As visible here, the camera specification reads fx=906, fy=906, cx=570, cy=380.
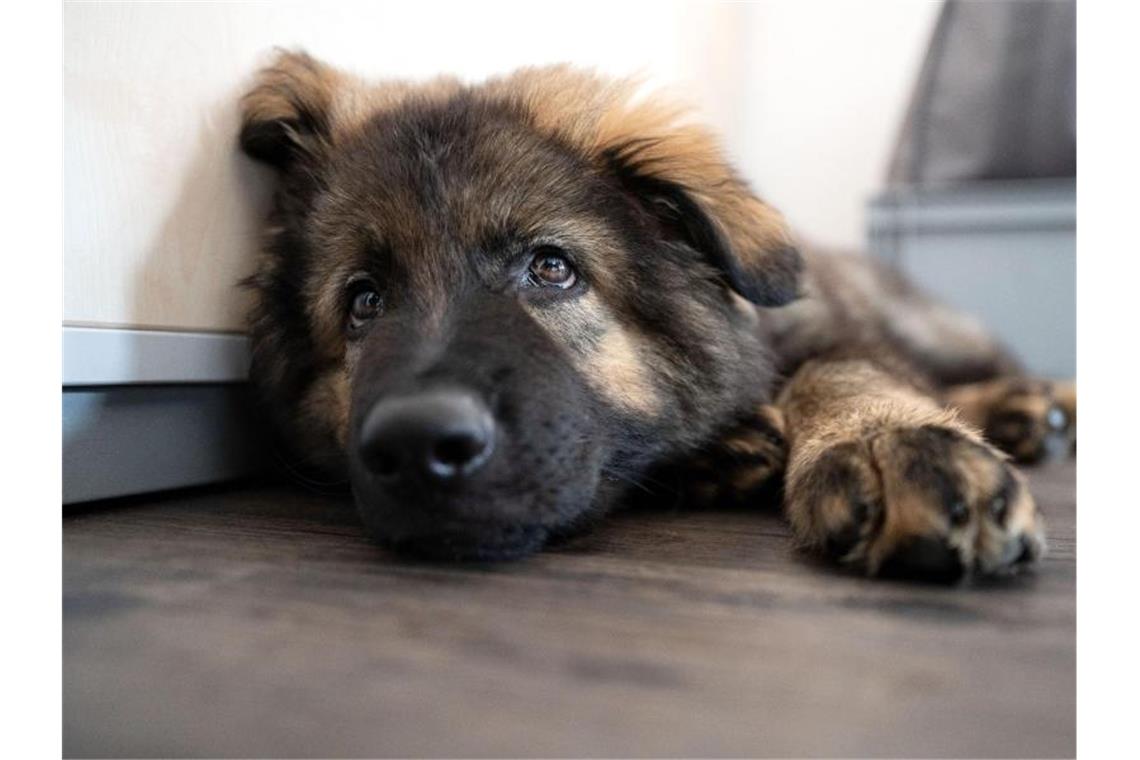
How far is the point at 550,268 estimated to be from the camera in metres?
1.65

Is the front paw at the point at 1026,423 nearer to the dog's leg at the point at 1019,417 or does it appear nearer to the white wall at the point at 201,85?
the dog's leg at the point at 1019,417

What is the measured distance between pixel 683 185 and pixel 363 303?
25.9 inches

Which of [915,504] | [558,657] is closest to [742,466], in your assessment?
[915,504]

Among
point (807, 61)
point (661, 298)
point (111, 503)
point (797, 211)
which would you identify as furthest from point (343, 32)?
point (797, 211)

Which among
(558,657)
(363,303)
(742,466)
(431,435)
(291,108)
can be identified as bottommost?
(558,657)

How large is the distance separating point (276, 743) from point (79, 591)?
53 centimetres

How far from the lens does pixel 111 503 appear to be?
1.76 metres

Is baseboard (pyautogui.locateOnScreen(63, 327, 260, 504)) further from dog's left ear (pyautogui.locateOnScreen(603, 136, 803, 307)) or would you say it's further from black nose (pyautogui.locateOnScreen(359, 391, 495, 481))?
dog's left ear (pyautogui.locateOnScreen(603, 136, 803, 307))

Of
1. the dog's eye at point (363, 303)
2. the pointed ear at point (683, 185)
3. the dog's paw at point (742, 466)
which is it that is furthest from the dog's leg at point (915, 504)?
the dog's eye at point (363, 303)

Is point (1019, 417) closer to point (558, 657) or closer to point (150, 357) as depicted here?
point (558, 657)

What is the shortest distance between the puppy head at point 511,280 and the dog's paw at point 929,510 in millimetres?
400

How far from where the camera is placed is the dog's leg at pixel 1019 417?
248cm
